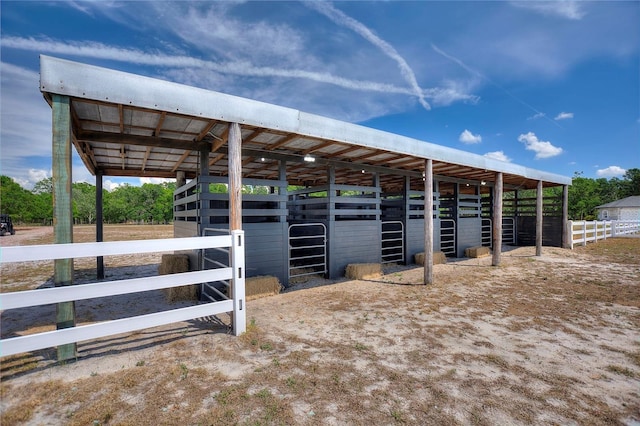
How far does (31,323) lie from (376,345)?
17.6ft

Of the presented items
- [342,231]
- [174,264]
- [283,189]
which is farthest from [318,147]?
[174,264]

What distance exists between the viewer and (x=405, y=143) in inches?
251

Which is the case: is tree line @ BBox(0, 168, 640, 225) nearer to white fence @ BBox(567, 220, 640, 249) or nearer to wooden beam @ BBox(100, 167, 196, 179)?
white fence @ BBox(567, 220, 640, 249)

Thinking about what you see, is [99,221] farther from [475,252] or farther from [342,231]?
[475,252]

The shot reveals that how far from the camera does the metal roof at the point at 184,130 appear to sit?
335 centimetres

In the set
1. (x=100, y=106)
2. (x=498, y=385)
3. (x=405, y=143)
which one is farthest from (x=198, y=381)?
(x=405, y=143)

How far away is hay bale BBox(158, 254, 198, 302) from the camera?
5723 millimetres

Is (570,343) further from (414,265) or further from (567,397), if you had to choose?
(414,265)

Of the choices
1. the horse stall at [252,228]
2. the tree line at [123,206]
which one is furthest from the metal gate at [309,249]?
the tree line at [123,206]

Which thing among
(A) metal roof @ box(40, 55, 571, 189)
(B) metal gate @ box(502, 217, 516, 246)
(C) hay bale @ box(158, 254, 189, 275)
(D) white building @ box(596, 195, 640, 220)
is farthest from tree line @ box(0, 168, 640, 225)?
(C) hay bale @ box(158, 254, 189, 275)

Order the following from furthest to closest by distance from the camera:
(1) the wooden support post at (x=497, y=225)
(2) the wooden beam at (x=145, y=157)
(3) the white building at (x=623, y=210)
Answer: (3) the white building at (x=623, y=210), (1) the wooden support post at (x=497, y=225), (2) the wooden beam at (x=145, y=157)

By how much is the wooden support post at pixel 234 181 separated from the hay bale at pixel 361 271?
4.29 metres

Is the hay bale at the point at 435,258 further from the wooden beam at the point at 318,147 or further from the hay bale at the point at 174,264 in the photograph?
the hay bale at the point at 174,264

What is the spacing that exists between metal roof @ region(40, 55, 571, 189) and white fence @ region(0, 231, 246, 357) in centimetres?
170
